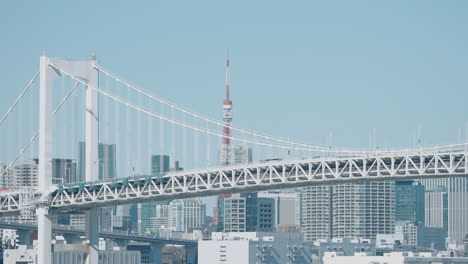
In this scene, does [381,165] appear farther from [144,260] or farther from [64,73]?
[144,260]

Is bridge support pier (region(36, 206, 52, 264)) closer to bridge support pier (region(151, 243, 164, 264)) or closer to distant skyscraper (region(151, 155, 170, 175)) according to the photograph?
distant skyscraper (region(151, 155, 170, 175))

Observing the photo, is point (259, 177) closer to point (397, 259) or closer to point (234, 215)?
point (397, 259)

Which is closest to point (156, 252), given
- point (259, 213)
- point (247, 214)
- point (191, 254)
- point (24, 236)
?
point (191, 254)

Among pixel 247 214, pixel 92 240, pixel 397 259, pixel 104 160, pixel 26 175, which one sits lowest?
pixel 397 259

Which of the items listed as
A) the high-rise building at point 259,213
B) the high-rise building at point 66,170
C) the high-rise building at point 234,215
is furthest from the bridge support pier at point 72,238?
the high-rise building at point 259,213

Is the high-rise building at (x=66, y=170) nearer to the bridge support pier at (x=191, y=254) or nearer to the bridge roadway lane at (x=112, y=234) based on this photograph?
the bridge roadway lane at (x=112, y=234)

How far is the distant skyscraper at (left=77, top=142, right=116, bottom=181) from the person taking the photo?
246 ft

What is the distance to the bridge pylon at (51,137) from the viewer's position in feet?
233

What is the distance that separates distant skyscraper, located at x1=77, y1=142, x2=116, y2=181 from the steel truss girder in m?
2.49

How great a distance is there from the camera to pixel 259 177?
228 feet

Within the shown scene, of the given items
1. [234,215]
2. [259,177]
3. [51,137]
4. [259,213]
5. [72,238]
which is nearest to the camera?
[259,177]

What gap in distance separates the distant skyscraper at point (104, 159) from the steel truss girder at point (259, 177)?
249 centimetres

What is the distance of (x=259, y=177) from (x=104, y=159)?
18.0m

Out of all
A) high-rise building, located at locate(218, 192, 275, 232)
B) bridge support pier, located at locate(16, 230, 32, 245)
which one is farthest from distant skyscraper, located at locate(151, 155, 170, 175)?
high-rise building, located at locate(218, 192, 275, 232)
